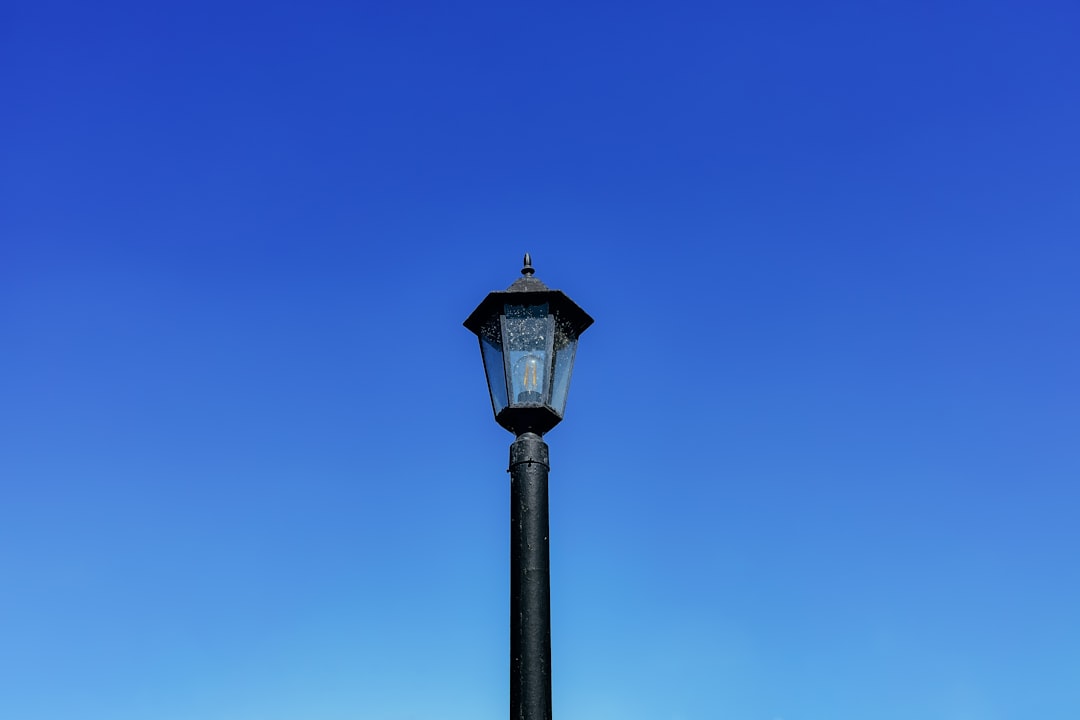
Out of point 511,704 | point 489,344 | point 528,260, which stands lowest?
point 511,704

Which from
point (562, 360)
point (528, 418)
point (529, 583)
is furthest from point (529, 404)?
point (529, 583)

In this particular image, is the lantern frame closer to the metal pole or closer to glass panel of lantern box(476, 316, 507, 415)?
glass panel of lantern box(476, 316, 507, 415)

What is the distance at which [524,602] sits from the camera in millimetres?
5020

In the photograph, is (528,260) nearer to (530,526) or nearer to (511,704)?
(530,526)

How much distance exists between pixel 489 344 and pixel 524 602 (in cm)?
158

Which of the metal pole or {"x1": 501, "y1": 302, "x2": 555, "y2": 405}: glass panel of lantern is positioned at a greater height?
{"x1": 501, "y1": 302, "x2": 555, "y2": 405}: glass panel of lantern

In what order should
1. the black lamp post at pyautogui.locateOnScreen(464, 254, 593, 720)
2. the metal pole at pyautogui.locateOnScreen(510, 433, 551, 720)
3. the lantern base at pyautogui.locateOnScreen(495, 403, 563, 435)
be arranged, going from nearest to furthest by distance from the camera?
the metal pole at pyautogui.locateOnScreen(510, 433, 551, 720), the black lamp post at pyautogui.locateOnScreen(464, 254, 593, 720), the lantern base at pyautogui.locateOnScreen(495, 403, 563, 435)

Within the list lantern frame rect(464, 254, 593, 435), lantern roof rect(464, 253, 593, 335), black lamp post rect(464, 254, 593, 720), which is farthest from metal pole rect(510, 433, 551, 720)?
lantern roof rect(464, 253, 593, 335)

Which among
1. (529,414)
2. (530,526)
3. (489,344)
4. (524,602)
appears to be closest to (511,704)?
(524,602)

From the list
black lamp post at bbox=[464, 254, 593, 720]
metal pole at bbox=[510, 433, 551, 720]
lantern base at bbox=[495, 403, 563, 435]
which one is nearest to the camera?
metal pole at bbox=[510, 433, 551, 720]

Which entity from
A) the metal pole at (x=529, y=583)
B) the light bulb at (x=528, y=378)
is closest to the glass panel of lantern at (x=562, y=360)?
the light bulb at (x=528, y=378)

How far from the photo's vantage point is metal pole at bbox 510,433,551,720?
15.7ft

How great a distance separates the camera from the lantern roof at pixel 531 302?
Result: 18.8 ft

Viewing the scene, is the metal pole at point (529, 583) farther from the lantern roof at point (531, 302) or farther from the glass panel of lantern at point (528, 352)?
the lantern roof at point (531, 302)
